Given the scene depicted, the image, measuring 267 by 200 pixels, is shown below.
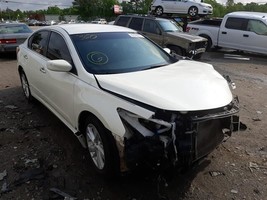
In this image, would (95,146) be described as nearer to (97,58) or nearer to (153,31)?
(97,58)

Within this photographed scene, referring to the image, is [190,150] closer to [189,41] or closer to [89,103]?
[89,103]

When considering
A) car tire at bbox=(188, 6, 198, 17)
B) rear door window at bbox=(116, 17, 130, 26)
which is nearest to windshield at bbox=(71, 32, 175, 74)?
rear door window at bbox=(116, 17, 130, 26)

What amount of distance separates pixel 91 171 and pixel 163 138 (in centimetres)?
129

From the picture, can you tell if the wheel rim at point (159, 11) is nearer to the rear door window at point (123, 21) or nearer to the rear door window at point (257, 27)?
the rear door window at point (123, 21)

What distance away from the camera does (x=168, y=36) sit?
1136 cm

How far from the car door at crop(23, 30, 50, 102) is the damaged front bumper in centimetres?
245

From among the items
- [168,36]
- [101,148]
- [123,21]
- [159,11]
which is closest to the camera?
[101,148]

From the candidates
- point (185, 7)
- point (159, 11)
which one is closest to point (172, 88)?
point (185, 7)

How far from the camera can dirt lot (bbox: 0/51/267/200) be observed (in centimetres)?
320

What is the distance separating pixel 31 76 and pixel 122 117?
123 inches

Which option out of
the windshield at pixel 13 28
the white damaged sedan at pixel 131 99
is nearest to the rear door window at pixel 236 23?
the windshield at pixel 13 28

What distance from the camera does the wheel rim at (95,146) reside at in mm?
3271

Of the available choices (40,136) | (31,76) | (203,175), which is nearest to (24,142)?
(40,136)

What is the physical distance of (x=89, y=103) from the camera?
327cm
